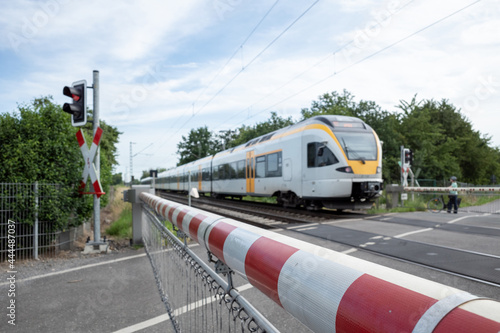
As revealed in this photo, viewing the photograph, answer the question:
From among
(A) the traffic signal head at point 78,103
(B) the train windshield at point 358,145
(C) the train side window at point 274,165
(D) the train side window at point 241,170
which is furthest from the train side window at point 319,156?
(A) the traffic signal head at point 78,103

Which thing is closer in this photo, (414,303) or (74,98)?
(414,303)

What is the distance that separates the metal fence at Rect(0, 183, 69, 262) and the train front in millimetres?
9027

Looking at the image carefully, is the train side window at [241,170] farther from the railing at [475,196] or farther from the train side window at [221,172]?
the railing at [475,196]

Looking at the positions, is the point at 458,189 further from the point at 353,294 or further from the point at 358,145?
the point at 353,294

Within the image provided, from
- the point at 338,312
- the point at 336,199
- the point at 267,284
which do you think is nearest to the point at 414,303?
the point at 338,312

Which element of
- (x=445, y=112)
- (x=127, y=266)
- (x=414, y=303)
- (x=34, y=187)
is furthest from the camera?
(x=445, y=112)

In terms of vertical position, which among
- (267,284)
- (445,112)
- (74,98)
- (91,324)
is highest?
(445,112)

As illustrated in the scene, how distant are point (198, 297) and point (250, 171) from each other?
17718mm

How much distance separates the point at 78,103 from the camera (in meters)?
7.86

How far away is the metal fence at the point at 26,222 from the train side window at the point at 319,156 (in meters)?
8.78

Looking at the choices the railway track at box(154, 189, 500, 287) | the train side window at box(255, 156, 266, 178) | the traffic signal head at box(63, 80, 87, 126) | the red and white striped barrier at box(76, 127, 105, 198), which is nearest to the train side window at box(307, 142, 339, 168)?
the railway track at box(154, 189, 500, 287)

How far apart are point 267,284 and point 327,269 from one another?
27cm

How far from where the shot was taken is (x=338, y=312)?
803 mm

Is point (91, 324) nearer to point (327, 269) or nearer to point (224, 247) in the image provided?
point (224, 247)
